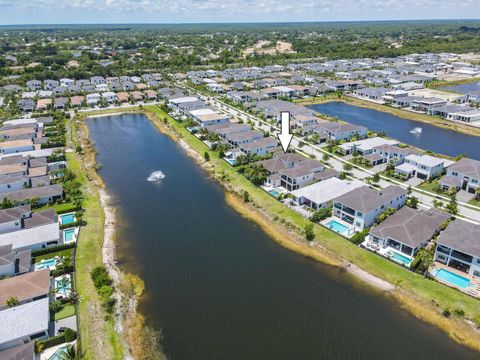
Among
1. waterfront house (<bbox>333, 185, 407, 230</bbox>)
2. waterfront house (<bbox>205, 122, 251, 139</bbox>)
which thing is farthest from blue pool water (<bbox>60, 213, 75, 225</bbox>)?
waterfront house (<bbox>205, 122, 251, 139</bbox>)

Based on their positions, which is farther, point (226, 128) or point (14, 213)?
point (226, 128)

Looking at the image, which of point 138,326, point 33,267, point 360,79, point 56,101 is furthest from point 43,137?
point 360,79

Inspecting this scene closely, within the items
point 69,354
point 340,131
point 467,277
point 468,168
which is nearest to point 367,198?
point 467,277

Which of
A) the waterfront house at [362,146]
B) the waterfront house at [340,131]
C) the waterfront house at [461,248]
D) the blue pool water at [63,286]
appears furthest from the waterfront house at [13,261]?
the waterfront house at [340,131]

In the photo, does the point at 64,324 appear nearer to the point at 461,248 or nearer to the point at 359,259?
the point at 359,259

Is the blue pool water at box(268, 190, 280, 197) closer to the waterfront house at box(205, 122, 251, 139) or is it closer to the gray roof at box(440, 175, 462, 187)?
the waterfront house at box(205, 122, 251, 139)

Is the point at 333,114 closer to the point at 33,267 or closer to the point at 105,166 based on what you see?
the point at 105,166
